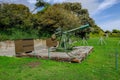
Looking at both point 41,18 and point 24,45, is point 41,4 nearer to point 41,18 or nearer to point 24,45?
point 41,18

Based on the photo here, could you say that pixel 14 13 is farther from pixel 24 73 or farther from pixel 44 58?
pixel 24 73

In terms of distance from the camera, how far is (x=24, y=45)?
43.1 feet

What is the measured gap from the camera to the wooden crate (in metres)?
12.4

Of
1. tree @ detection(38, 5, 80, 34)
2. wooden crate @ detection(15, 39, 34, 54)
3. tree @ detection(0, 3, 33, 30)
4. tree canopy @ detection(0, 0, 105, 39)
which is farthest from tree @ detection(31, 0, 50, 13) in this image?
wooden crate @ detection(15, 39, 34, 54)

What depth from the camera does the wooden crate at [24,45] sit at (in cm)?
1238

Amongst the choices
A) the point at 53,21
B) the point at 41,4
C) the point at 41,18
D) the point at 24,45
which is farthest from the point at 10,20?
the point at 41,4

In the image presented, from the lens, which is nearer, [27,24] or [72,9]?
[27,24]

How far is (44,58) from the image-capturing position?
10.4 m

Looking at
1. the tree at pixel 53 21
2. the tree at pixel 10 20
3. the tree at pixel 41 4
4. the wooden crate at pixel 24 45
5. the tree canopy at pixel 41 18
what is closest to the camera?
the wooden crate at pixel 24 45

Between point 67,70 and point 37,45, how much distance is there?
8.16m

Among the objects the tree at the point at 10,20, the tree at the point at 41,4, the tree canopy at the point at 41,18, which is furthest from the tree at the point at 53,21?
the tree at the point at 41,4

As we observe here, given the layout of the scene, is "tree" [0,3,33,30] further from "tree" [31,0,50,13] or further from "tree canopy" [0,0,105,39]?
"tree" [31,0,50,13]

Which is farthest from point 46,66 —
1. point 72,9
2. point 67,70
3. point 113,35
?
point 113,35

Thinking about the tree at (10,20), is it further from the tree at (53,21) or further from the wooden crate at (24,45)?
the tree at (53,21)
